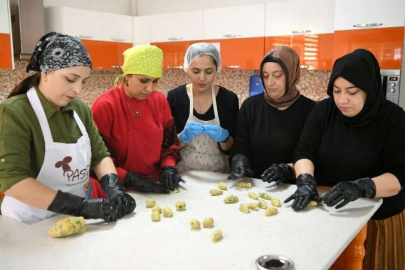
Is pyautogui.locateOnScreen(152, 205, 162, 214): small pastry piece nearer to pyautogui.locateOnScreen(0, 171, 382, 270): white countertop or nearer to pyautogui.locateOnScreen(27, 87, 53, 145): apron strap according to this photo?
pyautogui.locateOnScreen(0, 171, 382, 270): white countertop

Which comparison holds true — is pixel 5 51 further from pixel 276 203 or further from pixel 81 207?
pixel 276 203

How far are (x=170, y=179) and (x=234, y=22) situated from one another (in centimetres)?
259

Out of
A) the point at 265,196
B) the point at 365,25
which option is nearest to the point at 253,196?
the point at 265,196

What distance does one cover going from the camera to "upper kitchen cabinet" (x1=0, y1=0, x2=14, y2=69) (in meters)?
3.15

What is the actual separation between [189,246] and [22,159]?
24.5 inches

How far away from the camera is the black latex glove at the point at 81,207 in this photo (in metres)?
1.29

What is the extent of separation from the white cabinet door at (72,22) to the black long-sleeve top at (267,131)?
2.59m

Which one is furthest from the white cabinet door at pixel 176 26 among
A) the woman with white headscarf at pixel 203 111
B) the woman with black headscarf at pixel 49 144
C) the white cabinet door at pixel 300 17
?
the woman with black headscarf at pixel 49 144

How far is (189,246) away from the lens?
1.16m

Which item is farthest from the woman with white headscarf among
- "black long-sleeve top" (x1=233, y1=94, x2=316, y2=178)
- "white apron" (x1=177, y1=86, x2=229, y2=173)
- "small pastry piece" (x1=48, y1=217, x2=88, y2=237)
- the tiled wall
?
the tiled wall

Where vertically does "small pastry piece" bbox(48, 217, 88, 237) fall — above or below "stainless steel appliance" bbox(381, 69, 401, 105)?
below

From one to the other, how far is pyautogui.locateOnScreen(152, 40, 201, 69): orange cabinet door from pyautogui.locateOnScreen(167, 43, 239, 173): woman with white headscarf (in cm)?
218

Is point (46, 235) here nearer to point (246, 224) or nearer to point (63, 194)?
point (63, 194)

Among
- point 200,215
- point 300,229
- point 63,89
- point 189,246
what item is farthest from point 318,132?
point 63,89
